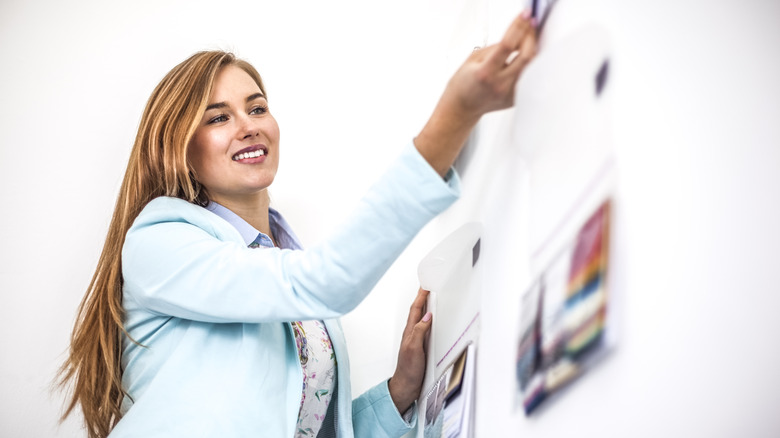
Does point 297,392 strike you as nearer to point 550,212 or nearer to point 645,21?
point 550,212

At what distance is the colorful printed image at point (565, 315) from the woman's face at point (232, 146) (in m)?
0.67

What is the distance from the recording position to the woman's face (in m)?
1.12

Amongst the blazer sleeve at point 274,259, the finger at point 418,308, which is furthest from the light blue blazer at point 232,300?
the finger at point 418,308

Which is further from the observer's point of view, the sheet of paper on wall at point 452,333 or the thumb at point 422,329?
the thumb at point 422,329

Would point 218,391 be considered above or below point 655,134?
below

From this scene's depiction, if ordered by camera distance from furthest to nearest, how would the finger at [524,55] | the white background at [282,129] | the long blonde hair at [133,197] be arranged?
the long blonde hair at [133,197]
the white background at [282,129]
the finger at [524,55]

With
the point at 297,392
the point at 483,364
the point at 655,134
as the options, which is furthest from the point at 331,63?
the point at 655,134

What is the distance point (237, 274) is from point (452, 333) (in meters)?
0.33

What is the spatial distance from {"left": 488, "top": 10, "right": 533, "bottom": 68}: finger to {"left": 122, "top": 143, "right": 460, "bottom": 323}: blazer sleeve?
130 mm

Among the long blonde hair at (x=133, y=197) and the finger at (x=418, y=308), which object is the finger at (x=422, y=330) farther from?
the long blonde hair at (x=133, y=197)

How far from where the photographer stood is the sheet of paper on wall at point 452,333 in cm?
81

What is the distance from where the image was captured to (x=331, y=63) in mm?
1552

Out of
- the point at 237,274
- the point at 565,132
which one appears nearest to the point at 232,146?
the point at 237,274

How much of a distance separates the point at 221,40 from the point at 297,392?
0.95 m
